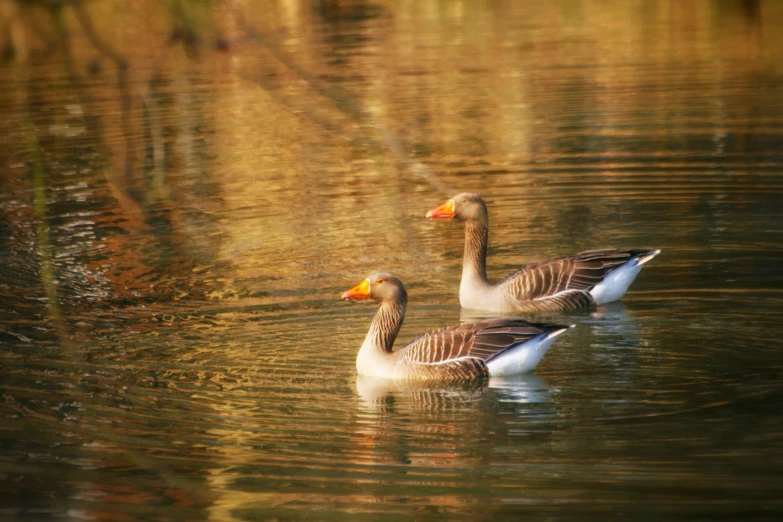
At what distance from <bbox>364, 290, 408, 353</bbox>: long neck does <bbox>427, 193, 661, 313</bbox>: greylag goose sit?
2095 mm

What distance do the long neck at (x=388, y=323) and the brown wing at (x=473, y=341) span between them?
312mm

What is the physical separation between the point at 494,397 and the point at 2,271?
7.82 meters

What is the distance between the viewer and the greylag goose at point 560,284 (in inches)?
516

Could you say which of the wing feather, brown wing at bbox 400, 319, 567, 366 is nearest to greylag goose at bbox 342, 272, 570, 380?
brown wing at bbox 400, 319, 567, 366

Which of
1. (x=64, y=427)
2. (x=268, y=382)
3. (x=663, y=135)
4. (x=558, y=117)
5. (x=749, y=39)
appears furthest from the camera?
(x=749, y=39)

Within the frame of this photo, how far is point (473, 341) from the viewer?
10.8m

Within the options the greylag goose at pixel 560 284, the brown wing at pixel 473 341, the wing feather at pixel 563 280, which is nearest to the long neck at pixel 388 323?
the brown wing at pixel 473 341

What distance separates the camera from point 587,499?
7762 mm

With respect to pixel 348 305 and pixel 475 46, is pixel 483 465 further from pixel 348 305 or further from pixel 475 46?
pixel 475 46

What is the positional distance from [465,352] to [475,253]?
10.7 ft

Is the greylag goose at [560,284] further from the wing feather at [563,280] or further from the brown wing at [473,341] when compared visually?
the brown wing at [473,341]

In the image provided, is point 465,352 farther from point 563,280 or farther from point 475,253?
point 475,253

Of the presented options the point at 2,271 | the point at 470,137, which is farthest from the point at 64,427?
the point at 470,137

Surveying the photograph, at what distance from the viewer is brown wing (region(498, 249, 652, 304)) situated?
13.1 m
